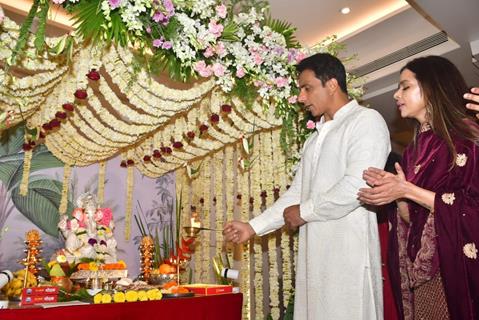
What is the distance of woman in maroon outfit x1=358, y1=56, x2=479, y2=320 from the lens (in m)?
1.72

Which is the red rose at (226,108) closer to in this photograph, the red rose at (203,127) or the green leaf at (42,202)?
the red rose at (203,127)

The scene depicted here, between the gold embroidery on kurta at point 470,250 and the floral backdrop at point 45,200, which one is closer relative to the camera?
the gold embroidery on kurta at point 470,250

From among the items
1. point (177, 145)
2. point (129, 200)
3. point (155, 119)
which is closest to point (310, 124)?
point (155, 119)

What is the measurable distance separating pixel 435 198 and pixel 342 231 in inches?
18.4

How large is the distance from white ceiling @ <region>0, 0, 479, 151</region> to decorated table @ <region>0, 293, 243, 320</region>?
2234 mm

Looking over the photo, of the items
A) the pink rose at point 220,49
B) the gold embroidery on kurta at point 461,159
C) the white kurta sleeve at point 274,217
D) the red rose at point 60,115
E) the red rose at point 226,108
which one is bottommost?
the white kurta sleeve at point 274,217

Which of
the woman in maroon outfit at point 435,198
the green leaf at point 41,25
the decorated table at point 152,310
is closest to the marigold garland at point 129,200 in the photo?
the decorated table at point 152,310

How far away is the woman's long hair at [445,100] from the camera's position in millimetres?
1850

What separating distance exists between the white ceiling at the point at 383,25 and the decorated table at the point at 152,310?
2234mm

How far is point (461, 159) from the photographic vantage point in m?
1.79

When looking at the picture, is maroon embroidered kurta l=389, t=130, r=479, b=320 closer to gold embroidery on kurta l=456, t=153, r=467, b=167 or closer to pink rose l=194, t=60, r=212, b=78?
gold embroidery on kurta l=456, t=153, r=467, b=167

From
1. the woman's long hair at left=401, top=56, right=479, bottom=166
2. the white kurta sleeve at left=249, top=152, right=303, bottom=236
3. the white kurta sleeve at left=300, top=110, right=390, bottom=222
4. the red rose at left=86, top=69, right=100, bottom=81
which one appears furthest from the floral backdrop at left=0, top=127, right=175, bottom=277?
the woman's long hair at left=401, top=56, right=479, bottom=166

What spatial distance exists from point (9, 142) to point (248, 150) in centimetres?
251

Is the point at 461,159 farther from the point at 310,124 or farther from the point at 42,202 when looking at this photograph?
the point at 42,202
